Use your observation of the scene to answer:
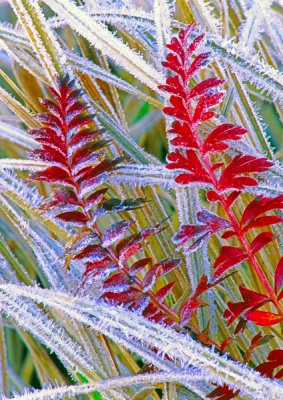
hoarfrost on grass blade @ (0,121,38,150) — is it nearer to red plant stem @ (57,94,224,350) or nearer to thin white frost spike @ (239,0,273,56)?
red plant stem @ (57,94,224,350)

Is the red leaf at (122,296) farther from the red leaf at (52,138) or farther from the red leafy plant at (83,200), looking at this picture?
the red leaf at (52,138)

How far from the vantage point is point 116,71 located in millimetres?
821

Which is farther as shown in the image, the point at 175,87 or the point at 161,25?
the point at 161,25

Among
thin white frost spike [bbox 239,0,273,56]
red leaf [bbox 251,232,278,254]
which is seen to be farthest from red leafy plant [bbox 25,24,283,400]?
thin white frost spike [bbox 239,0,273,56]

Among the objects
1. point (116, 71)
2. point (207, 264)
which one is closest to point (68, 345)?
point (207, 264)

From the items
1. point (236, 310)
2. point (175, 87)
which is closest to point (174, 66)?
point (175, 87)

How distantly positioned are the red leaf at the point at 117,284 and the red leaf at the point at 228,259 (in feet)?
0.28

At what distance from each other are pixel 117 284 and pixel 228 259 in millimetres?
107

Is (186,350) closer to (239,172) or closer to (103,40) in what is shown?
(239,172)

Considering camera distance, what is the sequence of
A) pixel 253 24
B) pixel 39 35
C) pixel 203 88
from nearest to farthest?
1. pixel 203 88
2. pixel 39 35
3. pixel 253 24

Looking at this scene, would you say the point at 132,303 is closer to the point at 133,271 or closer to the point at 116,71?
the point at 133,271

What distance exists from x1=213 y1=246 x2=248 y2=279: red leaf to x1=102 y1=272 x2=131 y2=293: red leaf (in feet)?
0.28

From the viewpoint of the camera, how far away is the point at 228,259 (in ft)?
1.28

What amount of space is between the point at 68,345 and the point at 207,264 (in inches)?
7.3
